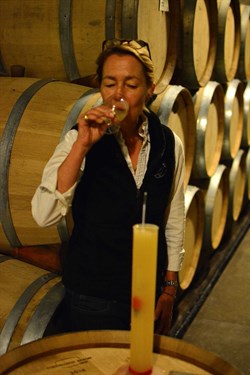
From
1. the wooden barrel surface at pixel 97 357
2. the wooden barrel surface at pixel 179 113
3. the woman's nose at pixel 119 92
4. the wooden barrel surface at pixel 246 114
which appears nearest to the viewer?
the wooden barrel surface at pixel 97 357

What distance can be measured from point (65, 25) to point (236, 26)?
7.50ft

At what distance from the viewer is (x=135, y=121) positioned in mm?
1692

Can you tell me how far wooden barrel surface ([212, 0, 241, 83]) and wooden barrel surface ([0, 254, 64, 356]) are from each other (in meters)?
2.40

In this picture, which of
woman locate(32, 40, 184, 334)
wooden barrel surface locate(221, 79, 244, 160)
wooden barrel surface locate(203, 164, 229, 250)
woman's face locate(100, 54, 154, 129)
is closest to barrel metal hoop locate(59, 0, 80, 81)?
woman locate(32, 40, 184, 334)

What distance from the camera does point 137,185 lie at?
5.45 ft

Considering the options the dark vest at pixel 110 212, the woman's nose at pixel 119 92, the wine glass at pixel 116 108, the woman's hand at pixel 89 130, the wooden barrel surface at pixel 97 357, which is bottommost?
the wooden barrel surface at pixel 97 357

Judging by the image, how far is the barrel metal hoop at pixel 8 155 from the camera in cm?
203

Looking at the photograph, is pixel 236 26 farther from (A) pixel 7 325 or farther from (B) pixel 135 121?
(A) pixel 7 325

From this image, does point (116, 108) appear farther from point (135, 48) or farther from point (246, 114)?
point (246, 114)

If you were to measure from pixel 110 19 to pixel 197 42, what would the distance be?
45.2 inches

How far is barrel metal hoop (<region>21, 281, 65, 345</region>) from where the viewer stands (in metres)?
1.76

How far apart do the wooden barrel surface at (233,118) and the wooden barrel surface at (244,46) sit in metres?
0.24

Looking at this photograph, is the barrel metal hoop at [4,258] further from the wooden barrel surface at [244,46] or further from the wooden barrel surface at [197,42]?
the wooden barrel surface at [244,46]

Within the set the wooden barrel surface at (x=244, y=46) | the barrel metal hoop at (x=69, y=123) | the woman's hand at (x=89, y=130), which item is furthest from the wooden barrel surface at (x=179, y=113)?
the wooden barrel surface at (x=244, y=46)
